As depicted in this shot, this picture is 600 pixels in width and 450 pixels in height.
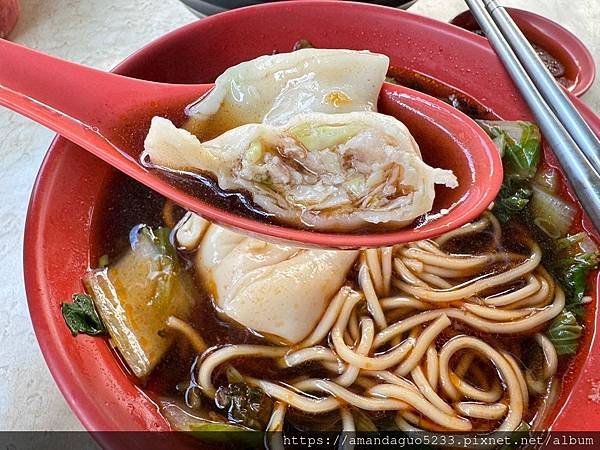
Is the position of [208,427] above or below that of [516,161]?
below

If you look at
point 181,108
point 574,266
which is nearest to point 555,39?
point 574,266

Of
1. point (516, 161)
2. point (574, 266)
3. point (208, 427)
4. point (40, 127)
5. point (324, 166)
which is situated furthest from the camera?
point (40, 127)

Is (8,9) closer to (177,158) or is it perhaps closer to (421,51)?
(177,158)

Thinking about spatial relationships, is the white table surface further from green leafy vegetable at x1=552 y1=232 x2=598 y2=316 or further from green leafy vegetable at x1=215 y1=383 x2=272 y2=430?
green leafy vegetable at x1=552 y1=232 x2=598 y2=316

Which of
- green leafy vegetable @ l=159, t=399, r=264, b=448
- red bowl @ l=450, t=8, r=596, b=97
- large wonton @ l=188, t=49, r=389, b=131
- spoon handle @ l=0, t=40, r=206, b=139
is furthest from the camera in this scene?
red bowl @ l=450, t=8, r=596, b=97

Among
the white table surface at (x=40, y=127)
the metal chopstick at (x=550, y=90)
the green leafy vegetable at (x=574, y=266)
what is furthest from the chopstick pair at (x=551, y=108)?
the white table surface at (x=40, y=127)

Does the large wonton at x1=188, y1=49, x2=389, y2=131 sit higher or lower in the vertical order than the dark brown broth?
lower

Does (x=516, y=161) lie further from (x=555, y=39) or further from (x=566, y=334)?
(x=555, y=39)

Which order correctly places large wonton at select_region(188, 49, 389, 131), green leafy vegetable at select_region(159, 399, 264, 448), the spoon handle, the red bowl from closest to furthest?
green leafy vegetable at select_region(159, 399, 264, 448)
the spoon handle
large wonton at select_region(188, 49, 389, 131)
the red bowl

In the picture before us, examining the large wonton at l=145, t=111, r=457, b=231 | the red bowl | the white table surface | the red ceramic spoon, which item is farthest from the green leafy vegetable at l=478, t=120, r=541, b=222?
the white table surface
